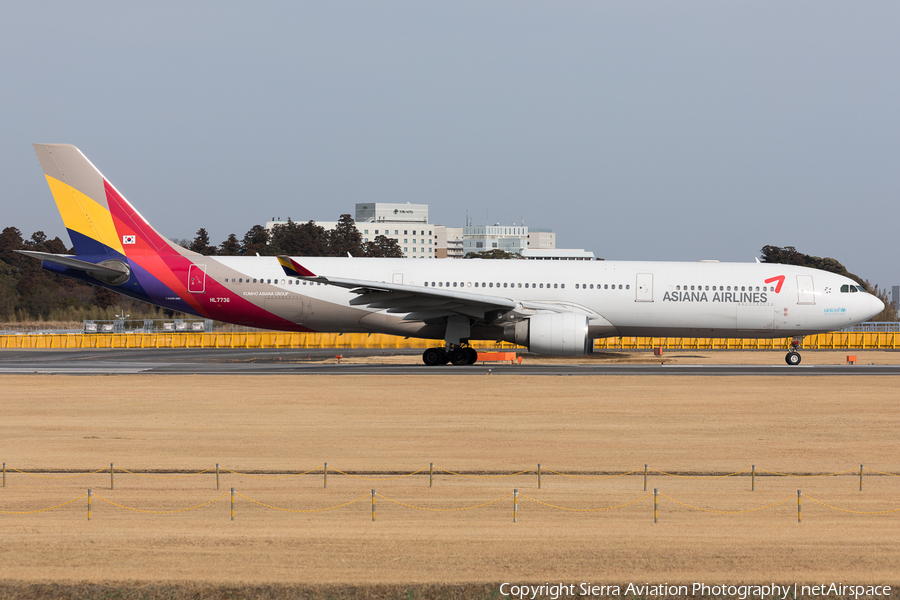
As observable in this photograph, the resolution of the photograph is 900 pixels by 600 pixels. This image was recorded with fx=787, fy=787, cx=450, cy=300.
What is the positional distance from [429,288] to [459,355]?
9.87ft

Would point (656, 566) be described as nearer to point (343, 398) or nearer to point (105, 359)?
point (343, 398)

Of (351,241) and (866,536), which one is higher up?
(351,241)

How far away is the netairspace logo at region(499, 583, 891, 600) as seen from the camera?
8.39 metres

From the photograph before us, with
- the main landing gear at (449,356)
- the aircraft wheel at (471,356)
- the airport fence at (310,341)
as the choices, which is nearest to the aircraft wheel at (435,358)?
the main landing gear at (449,356)

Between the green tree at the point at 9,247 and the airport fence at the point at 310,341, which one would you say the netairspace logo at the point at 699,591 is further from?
the green tree at the point at 9,247

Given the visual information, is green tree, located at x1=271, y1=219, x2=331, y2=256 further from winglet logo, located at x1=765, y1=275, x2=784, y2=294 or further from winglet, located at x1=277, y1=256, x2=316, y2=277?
winglet logo, located at x1=765, y1=275, x2=784, y2=294

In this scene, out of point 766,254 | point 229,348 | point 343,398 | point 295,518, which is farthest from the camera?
point 766,254

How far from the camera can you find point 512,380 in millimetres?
25734

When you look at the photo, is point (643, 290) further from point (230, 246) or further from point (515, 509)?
point (230, 246)

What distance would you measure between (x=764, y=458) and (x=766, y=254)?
95590 mm

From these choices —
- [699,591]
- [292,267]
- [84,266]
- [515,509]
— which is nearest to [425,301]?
A: [292,267]

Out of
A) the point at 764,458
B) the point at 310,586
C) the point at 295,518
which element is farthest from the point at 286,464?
the point at 764,458

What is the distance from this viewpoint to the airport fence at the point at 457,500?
10984 millimetres

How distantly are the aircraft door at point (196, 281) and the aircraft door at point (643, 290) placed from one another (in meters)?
17.1
